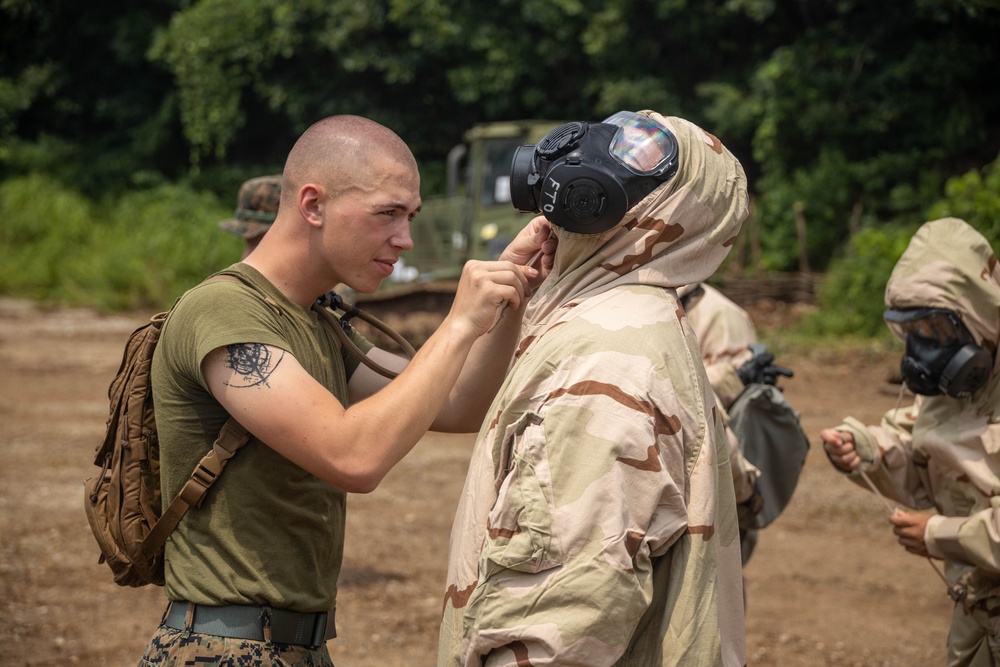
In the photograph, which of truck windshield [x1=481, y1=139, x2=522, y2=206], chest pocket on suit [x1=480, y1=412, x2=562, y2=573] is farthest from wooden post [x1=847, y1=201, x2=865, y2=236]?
chest pocket on suit [x1=480, y1=412, x2=562, y2=573]

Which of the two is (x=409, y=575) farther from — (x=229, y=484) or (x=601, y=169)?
(x=601, y=169)

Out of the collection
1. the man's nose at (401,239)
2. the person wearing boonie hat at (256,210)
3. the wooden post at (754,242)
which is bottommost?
the wooden post at (754,242)

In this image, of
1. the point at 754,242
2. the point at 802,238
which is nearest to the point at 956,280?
the point at 802,238

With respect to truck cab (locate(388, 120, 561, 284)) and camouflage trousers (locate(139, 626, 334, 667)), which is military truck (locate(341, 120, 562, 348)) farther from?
camouflage trousers (locate(139, 626, 334, 667))

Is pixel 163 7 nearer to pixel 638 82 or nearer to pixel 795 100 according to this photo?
pixel 638 82

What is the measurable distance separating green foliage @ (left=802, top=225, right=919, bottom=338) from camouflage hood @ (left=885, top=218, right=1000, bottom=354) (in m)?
11.0

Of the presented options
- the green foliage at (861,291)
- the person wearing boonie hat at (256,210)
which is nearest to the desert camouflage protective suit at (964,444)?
the person wearing boonie hat at (256,210)

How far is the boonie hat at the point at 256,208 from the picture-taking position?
212 inches

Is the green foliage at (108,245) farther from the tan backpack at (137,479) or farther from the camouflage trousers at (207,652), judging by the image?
the camouflage trousers at (207,652)

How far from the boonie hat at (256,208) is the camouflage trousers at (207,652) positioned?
3153 millimetres

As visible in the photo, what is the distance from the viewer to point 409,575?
6.93 m

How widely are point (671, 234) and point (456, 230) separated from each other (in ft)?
45.4

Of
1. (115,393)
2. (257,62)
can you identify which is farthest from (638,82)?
(115,393)

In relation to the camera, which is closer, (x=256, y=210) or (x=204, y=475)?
(x=204, y=475)
